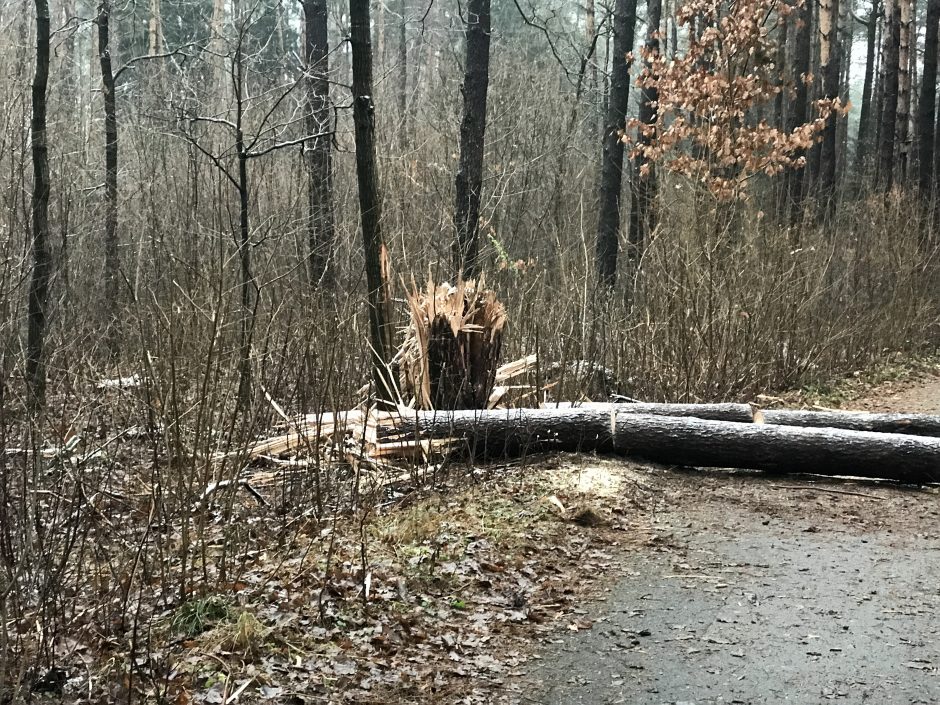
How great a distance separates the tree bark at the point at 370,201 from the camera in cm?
743

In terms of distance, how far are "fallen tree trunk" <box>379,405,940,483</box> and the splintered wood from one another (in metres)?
0.44

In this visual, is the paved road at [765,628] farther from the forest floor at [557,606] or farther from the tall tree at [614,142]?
the tall tree at [614,142]

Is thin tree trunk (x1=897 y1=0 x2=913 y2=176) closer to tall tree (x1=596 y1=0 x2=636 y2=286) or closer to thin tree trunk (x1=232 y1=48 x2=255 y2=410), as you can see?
tall tree (x1=596 y1=0 x2=636 y2=286)

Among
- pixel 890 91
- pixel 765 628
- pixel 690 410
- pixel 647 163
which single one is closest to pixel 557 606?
pixel 765 628

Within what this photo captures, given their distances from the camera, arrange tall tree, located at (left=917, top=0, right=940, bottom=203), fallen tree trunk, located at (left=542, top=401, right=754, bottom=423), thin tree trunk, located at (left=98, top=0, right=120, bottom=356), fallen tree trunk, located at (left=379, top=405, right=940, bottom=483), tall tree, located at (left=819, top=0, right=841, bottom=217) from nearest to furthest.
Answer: fallen tree trunk, located at (left=379, top=405, right=940, bottom=483)
fallen tree trunk, located at (left=542, top=401, right=754, bottom=423)
thin tree trunk, located at (left=98, top=0, right=120, bottom=356)
tall tree, located at (left=917, top=0, right=940, bottom=203)
tall tree, located at (left=819, top=0, right=841, bottom=217)

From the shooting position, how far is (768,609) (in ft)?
15.1

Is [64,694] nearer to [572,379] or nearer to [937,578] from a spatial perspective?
[937,578]

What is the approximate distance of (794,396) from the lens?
1023 cm

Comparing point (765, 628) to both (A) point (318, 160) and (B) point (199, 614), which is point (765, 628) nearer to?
(B) point (199, 614)

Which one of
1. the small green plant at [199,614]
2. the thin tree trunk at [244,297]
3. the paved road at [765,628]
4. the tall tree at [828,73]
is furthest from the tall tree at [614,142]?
the small green plant at [199,614]

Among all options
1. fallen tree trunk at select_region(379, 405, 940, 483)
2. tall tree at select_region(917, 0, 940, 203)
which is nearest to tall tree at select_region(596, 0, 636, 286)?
tall tree at select_region(917, 0, 940, 203)

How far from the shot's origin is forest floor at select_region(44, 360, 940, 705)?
3.75 metres

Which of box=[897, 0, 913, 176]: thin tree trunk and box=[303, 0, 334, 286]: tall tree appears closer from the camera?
box=[303, 0, 334, 286]: tall tree

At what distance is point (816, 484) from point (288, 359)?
395cm
